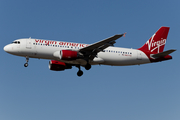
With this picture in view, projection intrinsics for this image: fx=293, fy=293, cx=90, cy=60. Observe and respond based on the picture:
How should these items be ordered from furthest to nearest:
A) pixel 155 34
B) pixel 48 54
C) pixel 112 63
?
pixel 155 34
pixel 112 63
pixel 48 54

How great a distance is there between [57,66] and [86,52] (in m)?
6.43

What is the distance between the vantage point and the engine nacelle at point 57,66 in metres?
43.3

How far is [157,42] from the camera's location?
45.2 m

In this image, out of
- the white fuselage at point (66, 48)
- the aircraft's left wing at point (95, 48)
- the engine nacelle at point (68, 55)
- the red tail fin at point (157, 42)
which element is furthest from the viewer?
the red tail fin at point (157, 42)

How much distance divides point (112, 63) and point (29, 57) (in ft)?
37.7

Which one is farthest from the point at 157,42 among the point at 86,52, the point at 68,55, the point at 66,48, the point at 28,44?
the point at 28,44

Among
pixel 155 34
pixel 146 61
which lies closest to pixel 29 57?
pixel 146 61

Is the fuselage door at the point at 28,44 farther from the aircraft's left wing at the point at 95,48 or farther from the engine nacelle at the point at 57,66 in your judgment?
the aircraft's left wing at the point at 95,48

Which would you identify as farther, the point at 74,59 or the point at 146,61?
the point at 146,61

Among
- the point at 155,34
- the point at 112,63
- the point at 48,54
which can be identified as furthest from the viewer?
the point at 155,34

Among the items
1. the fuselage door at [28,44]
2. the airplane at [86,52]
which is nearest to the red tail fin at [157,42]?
the airplane at [86,52]

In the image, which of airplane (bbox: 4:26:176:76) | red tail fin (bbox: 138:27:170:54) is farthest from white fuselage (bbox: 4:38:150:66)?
red tail fin (bbox: 138:27:170:54)

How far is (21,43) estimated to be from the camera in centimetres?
3897

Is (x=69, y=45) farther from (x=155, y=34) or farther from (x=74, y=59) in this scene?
(x=155, y=34)
